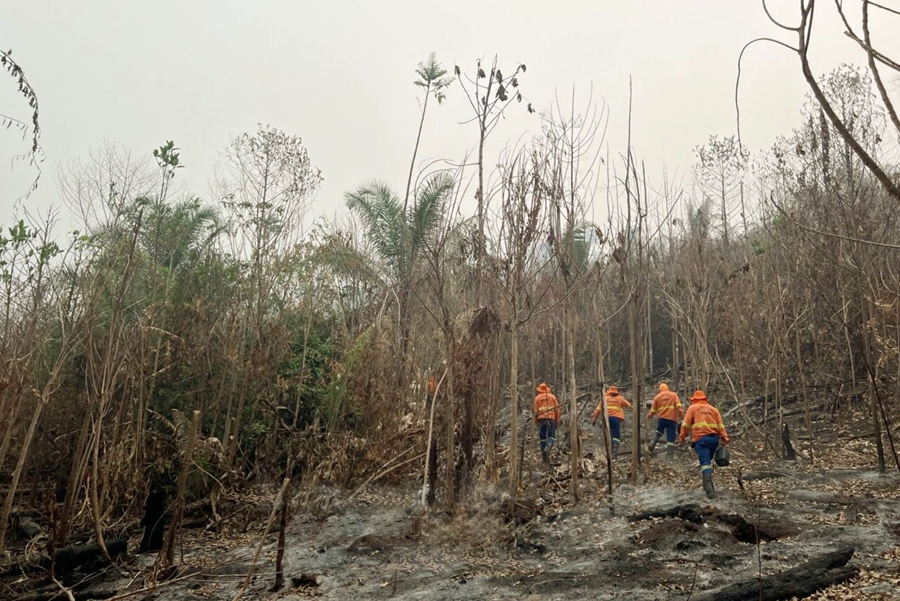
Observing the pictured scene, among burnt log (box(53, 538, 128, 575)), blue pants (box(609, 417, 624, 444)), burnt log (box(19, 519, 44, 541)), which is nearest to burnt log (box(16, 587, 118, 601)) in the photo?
burnt log (box(53, 538, 128, 575))

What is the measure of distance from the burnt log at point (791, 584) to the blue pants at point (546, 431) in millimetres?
5777

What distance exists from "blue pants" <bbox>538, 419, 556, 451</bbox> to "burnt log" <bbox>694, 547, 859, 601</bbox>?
19.0 feet

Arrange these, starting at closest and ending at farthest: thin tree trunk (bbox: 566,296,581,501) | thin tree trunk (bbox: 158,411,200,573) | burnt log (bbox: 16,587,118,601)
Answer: thin tree trunk (bbox: 158,411,200,573) < burnt log (bbox: 16,587,118,601) < thin tree trunk (bbox: 566,296,581,501)

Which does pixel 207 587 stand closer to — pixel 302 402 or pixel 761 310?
pixel 302 402

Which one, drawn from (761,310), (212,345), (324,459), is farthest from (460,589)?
(761,310)

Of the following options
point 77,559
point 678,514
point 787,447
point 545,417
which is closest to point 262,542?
point 77,559

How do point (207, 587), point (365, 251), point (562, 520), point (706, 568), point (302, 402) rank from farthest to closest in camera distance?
point (365, 251) → point (302, 402) → point (562, 520) → point (207, 587) → point (706, 568)

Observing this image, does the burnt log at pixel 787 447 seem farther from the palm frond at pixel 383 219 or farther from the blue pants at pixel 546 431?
the palm frond at pixel 383 219

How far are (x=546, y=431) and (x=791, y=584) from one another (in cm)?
611

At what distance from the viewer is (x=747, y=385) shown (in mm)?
19078

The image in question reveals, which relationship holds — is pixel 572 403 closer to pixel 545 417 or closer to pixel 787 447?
pixel 545 417

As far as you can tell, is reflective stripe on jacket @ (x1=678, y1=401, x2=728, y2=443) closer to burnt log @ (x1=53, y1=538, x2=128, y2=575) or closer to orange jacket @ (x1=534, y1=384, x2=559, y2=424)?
orange jacket @ (x1=534, y1=384, x2=559, y2=424)

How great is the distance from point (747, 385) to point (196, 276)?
15.0 m

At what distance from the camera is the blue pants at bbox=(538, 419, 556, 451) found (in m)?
11.8
